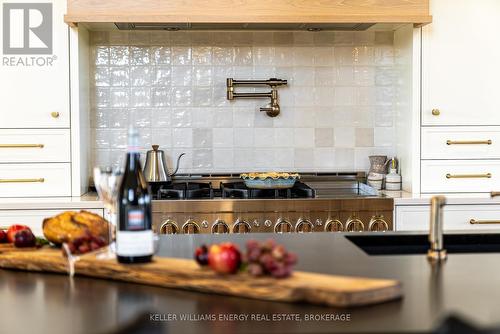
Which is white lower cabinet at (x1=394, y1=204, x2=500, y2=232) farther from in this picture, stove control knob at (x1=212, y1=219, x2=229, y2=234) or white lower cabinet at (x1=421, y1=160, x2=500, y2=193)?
stove control knob at (x1=212, y1=219, x2=229, y2=234)

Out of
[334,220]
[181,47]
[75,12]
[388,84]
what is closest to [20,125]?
[75,12]

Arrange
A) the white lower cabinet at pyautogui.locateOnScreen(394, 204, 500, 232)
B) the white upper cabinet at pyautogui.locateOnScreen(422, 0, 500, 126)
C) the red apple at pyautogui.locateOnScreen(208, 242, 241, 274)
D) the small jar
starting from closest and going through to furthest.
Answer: the red apple at pyautogui.locateOnScreen(208, 242, 241, 274)
the white lower cabinet at pyautogui.locateOnScreen(394, 204, 500, 232)
the white upper cabinet at pyautogui.locateOnScreen(422, 0, 500, 126)
the small jar

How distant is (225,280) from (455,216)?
7.77 feet

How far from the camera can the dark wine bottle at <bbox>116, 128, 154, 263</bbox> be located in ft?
5.54

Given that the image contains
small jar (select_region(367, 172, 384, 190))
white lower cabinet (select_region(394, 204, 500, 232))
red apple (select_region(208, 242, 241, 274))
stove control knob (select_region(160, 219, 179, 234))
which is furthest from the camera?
small jar (select_region(367, 172, 384, 190))

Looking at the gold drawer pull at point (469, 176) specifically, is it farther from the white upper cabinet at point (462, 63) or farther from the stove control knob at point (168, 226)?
the stove control knob at point (168, 226)

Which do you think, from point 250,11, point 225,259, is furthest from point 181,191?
point 225,259

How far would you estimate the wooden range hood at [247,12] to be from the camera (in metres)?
3.57

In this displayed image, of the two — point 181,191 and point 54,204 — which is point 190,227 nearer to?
point 181,191

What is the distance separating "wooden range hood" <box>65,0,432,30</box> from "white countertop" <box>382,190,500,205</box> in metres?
0.89

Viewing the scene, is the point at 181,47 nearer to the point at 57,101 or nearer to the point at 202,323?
the point at 57,101

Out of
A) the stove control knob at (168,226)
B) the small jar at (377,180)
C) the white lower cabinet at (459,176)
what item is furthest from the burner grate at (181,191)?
the white lower cabinet at (459,176)

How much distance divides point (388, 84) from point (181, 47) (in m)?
1.22

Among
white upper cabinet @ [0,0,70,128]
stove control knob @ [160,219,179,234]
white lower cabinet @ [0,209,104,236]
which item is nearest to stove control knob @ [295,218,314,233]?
stove control knob @ [160,219,179,234]
